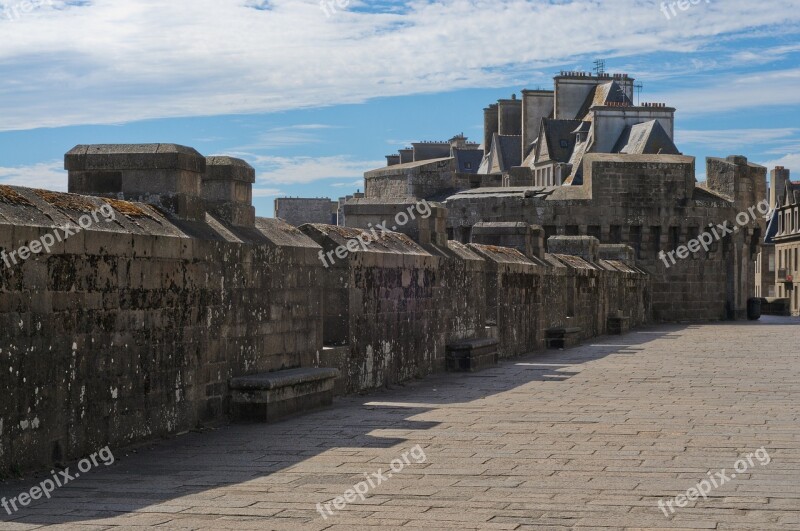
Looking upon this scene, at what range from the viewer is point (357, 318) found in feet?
36.5

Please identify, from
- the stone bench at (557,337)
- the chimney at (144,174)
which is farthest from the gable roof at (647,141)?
the chimney at (144,174)

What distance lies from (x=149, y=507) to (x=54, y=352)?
59.0 inches

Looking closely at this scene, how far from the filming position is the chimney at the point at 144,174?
8609 mm

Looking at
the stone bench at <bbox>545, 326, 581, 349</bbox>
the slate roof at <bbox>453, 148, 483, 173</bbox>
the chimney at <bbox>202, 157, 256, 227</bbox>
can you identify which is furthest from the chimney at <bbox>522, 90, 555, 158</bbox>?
the chimney at <bbox>202, 157, 256, 227</bbox>

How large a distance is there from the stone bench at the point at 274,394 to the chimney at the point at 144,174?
4.26 feet

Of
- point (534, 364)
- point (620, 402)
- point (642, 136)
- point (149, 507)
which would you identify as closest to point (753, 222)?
point (642, 136)

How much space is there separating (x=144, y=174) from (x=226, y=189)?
3.11 feet

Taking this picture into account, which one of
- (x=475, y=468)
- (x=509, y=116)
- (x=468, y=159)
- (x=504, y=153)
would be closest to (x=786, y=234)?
(x=504, y=153)

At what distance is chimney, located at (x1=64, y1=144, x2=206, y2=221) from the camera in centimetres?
861

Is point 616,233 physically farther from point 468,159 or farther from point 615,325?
point 468,159

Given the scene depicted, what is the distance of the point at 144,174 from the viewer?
28.5 ft

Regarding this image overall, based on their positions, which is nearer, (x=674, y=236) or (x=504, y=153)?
(x=674, y=236)

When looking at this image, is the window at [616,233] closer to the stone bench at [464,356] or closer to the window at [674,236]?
the window at [674,236]

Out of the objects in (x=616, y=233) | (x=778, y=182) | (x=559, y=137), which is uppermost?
(x=559, y=137)
